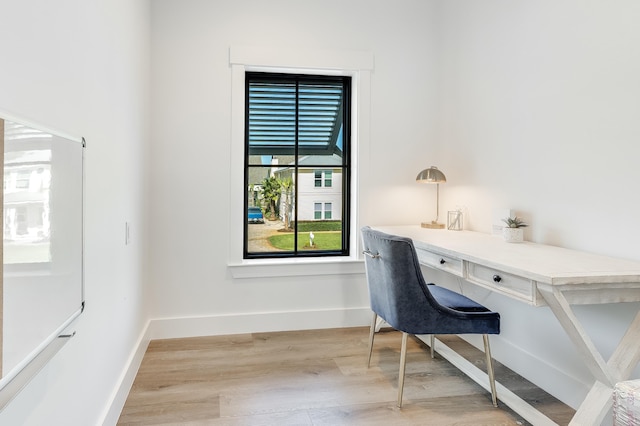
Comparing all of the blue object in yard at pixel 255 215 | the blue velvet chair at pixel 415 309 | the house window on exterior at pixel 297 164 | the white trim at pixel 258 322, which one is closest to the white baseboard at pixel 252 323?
the white trim at pixel 258 322

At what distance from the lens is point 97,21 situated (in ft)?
5.18

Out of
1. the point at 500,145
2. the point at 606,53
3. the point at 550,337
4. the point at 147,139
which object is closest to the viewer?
the point at 606,53

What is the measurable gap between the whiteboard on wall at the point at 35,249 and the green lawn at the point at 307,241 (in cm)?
203

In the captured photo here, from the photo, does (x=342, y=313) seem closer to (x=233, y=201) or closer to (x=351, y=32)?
(x=233, y=201)

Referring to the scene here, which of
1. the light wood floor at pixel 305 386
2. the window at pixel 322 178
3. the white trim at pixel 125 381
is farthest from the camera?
the window at pixel 322 178

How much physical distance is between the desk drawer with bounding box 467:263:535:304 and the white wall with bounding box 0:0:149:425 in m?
1.67

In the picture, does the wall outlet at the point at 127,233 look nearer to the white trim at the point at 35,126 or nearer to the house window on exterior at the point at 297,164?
the white trim at the point at 35,126

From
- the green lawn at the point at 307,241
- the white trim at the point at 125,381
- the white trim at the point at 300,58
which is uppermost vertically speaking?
the white trim at the point at 300,58

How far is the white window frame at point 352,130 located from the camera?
9.82ft

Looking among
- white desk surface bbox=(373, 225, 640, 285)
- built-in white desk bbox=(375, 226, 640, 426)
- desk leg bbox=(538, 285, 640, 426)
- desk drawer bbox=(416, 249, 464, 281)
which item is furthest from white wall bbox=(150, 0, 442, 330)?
desk leg bbox=(538, 285, 640, 426)

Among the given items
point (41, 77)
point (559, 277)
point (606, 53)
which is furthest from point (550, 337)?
point (41, 77)

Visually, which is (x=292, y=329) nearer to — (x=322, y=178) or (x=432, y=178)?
(x=322, y=178)

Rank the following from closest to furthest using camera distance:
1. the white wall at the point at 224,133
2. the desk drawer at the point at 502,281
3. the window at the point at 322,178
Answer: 1. the desk drawer at the point at 502,281
2. the white wall at the point at 224,133
3. the window at the point at 322,178

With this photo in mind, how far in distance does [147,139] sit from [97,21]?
1258 mm
